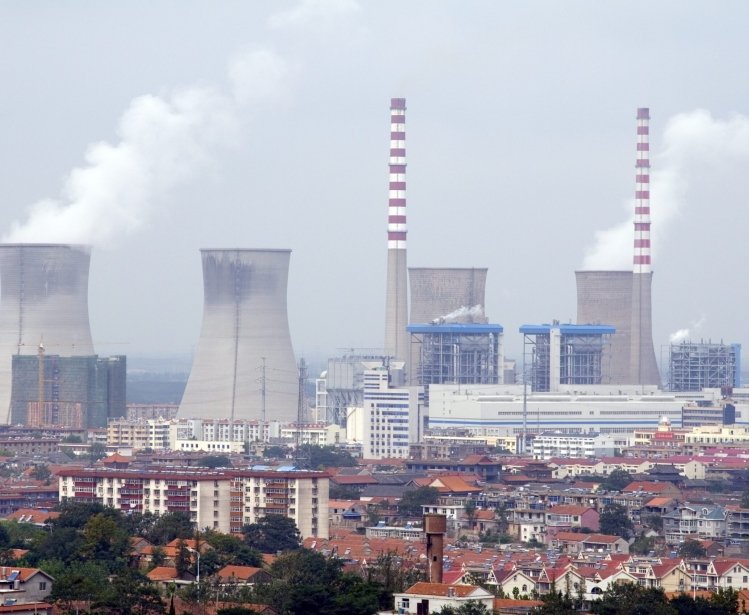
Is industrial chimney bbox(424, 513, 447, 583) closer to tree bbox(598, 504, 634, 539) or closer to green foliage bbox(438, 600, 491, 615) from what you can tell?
green foliage bbox(438, 600, 491, 615)

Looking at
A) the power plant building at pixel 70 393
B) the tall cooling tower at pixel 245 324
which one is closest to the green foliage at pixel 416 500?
the tall cooling tower at pixel 245 324

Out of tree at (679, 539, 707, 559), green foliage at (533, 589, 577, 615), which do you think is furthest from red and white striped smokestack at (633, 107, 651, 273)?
green foliage at (533, 589, 577, 615)

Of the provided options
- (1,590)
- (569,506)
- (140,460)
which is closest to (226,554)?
(1,590)

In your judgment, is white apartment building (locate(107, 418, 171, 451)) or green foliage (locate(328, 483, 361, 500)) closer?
green foliage (locate(328, 483, 361, 500))

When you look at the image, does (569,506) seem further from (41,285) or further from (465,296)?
(465,296)

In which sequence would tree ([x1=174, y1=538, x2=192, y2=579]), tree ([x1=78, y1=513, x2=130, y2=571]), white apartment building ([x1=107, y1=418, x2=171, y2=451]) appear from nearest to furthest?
tree ([x1=174, y1=538, x2=192, y2=579])
tree ([x1=78, y1=513, x2=130, y2=571])
white apartment building ([x1=107, y1=418, x2=171, y2=451])

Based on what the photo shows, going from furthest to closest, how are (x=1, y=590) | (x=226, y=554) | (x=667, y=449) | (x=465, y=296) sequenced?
(x=465, y=296) → (x=667, y=449) → (x=226, y=554) → (x=1, y=590)

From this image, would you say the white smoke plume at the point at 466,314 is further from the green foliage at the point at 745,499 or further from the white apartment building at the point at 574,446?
the green foliage at the point at 745,499
